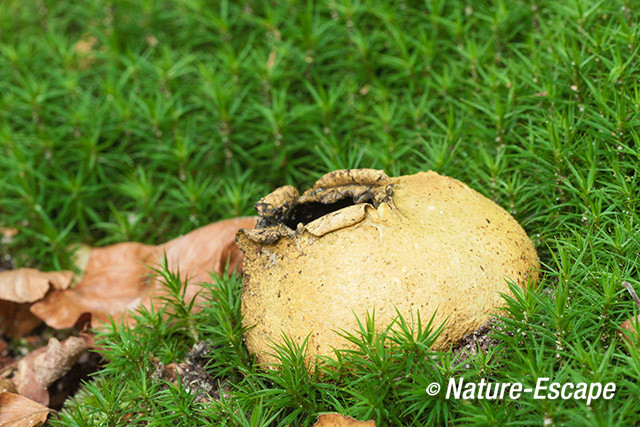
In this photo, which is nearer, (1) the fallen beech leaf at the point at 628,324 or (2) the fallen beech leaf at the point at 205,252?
(1) the fallen beech leaf at the point at 628,324

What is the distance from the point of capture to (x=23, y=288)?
3.37 metres

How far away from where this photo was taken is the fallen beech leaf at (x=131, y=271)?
3.19m

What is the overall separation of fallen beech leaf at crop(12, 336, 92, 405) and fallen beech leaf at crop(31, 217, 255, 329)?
231 millimetres

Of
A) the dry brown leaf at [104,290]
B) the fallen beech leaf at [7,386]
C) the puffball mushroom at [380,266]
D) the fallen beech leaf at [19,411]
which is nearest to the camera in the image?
the puffball mushroom at [380,266]

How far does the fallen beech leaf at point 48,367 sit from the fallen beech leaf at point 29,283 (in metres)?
0.41

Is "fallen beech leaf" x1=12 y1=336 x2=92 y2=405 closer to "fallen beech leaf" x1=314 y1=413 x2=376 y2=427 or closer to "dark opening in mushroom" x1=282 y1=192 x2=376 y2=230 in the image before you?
"dark opening in mushroom" x1=282 y1=192 x2=376 y2=230

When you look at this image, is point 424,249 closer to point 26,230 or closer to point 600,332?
point 600,332

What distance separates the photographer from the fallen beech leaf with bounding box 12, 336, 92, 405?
118 inches

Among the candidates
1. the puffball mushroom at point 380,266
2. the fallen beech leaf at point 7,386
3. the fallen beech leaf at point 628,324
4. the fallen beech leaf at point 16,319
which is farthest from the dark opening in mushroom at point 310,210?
the fallen beech leaf at point 16,319

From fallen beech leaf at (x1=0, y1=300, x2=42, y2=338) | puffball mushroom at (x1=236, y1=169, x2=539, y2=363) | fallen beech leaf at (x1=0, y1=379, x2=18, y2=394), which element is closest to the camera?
puffball mushroom at (x1=236, y1=169, x2=539, y2=363)

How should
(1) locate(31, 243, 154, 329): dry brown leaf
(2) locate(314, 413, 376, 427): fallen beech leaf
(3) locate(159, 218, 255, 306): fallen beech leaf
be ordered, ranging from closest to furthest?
(2) locate(314, 413, 376, 427): fallen beech leaf → (3) locate(159, 218, 255, 306): fallen beech leaf → (1) locate(31, 243, 154, 329): dry brown leaf

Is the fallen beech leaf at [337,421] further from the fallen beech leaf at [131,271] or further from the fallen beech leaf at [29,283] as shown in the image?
the fallen beech leaf at [29,283]

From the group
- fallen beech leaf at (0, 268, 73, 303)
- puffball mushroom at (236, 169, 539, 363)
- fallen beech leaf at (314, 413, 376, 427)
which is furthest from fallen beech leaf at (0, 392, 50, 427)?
fallen beech leaf at (314, 413, 376, 427)

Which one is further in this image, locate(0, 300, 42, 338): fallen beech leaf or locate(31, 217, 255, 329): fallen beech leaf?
locate(0, 300, 42, 338): fallen beech leaf
